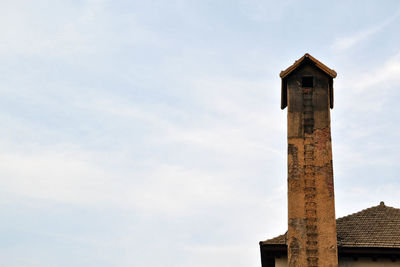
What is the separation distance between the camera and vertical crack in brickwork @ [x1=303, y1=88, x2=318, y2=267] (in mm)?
19873

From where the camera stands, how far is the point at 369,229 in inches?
817

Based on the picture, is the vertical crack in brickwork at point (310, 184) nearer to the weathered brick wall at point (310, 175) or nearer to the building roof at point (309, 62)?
the weathered brick wall at point (310, 175)

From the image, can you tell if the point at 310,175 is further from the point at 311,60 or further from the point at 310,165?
the point at 311,60

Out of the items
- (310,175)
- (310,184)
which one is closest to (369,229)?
(310,184)

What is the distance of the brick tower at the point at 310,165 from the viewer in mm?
19875

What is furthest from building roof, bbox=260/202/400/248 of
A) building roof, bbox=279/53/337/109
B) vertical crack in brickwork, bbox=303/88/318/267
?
building roof, bbox=279/53/337/109

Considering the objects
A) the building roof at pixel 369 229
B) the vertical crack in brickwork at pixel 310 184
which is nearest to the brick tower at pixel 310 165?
the vertical crack in brickwork at pixel 310 184

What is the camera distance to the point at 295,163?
21.2 metres

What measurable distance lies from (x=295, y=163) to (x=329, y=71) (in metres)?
4.55

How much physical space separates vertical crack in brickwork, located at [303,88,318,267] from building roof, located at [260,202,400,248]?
42.4 inches

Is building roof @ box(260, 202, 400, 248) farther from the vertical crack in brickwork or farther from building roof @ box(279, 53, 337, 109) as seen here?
building roof @ box(279, 53, 337, 109)

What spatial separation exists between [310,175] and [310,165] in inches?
17.1

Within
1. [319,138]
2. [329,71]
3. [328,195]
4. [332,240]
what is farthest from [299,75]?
[332,240]

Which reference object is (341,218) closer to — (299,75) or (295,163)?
(295,163)
